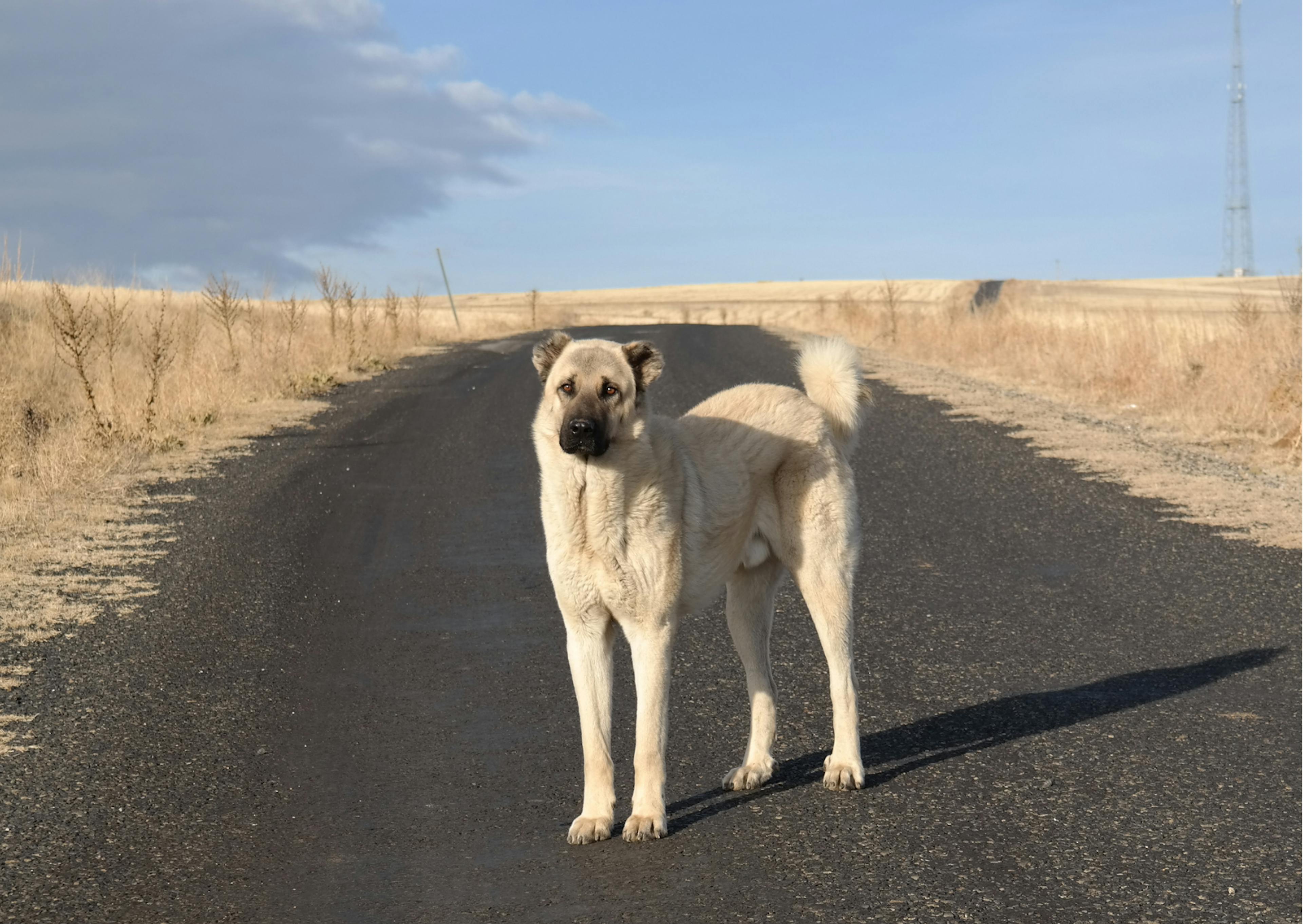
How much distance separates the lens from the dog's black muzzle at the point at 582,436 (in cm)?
445

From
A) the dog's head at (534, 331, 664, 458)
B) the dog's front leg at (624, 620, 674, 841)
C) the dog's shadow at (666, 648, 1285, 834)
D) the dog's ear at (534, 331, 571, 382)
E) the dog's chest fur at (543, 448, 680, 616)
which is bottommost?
the dog's shadow at (666, 648, 1285, 834)

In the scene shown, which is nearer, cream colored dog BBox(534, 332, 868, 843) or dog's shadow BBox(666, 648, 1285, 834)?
cream colored dog BBox(534, 332, 868, 843)

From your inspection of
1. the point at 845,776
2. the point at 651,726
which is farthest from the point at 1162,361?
the point at 651,726

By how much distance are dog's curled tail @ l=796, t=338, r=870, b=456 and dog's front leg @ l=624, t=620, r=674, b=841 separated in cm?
154

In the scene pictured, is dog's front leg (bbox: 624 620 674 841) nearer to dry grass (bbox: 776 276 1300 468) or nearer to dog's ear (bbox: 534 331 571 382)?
dog's ear (bbox: 534 331 571 382)

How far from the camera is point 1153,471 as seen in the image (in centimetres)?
1212

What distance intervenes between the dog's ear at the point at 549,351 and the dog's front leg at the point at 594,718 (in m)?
0.97

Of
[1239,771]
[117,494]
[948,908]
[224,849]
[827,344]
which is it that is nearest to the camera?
[948,908]

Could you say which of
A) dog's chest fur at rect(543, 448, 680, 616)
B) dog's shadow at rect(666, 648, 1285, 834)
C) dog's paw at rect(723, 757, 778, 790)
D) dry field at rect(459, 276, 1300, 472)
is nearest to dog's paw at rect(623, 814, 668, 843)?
dog's shadow at rect(666, 648, 1285, 834)

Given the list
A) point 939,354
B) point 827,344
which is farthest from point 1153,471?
point 939,354

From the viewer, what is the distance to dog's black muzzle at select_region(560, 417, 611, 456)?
175 inches

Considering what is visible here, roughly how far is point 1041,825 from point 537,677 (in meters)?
2.84

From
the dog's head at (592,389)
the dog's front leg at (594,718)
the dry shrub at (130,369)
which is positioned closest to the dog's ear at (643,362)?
the dog's head at (592,389)

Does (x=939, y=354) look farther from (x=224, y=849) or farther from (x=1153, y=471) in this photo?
(x=224, y=849)
